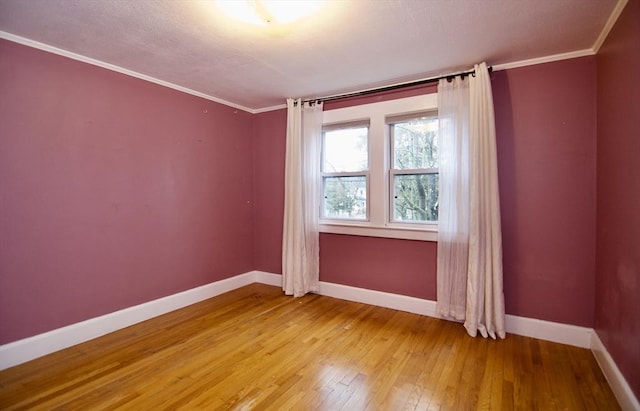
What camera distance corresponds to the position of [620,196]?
1.94 metres

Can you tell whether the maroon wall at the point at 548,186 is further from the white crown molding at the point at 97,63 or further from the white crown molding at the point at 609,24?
the white crown molding at the point at 97,63

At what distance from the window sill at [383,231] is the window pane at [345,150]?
2.29 feet

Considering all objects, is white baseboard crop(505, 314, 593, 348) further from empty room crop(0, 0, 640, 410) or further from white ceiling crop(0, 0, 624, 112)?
white ceiling crop(0, 0, 624, 112)

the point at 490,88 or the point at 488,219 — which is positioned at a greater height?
the point at 490,88

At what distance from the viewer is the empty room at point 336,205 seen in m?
1.95

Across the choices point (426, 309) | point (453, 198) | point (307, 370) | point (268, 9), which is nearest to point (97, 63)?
point (268, 9)

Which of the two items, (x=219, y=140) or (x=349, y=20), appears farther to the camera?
(x=219, y=140)

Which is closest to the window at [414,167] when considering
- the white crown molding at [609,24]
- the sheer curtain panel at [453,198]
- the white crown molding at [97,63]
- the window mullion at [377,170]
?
the window mullion at [377,170]

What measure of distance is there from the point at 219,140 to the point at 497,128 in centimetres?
313

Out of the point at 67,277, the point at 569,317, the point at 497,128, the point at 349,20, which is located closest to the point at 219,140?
the point at 67,277

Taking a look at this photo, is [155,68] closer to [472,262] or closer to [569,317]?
Result: [472,262]

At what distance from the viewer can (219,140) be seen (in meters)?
3.86

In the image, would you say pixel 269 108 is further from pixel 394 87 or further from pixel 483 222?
pixel 483 222

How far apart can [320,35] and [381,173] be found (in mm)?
1627
